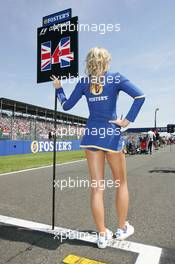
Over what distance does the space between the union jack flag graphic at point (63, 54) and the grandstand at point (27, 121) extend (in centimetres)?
1348

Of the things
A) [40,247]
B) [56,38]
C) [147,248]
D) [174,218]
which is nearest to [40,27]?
[56,38]

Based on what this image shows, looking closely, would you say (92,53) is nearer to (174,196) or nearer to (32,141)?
(174,196)

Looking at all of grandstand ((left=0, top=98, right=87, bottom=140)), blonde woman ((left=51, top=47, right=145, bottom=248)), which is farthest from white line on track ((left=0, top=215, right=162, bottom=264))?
grandstand ((left=0, top=98, right=87, bottom=140))

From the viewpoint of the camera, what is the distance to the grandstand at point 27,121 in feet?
86.9

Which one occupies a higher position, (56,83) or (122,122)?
(56,83)

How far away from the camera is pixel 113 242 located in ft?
12.0

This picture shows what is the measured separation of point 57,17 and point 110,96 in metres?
1.50

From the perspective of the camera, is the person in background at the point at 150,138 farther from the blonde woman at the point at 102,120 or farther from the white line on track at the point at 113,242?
the blonde woman at the point at 102,120

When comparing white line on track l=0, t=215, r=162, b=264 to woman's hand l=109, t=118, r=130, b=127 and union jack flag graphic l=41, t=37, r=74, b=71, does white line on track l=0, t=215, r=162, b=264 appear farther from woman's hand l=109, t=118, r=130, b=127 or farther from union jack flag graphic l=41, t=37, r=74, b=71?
union jack flag graphic l=41, t=37, r=74, b=71

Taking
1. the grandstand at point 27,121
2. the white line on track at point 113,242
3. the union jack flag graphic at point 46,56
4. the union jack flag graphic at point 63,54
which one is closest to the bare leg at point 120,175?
the white line on track at point 113,242

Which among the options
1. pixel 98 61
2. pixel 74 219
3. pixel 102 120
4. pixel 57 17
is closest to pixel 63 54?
pixel 57 17

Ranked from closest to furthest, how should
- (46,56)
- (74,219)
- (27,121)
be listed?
(46,56) < (74,219) < (27,121)

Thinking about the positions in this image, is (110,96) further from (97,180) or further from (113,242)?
(113,242)

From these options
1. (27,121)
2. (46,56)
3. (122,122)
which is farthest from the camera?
(27,121)
